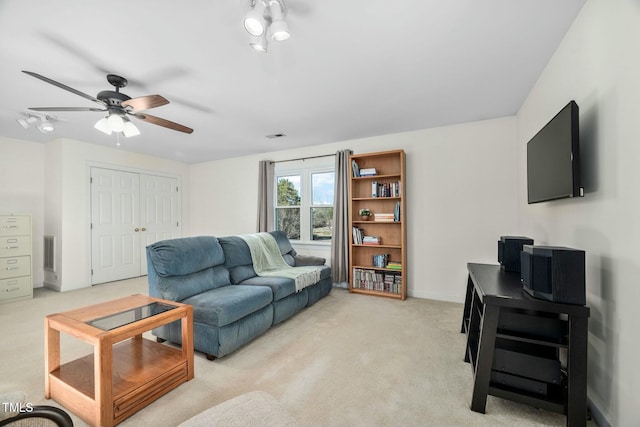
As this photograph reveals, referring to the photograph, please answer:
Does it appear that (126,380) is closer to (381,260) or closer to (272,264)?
(272,264)

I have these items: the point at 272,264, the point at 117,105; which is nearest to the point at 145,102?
the point at 117,105

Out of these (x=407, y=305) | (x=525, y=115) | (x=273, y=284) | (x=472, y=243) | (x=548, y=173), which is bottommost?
(x=407, y=305)

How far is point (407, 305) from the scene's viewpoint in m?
3.49

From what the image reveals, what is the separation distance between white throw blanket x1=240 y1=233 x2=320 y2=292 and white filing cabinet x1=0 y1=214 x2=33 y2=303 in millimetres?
3160

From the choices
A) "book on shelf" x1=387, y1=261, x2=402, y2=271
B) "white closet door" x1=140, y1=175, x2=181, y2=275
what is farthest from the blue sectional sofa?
"white closet door" x1=140, y1=175, x2=181, y2=275

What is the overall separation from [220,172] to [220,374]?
14.7ft

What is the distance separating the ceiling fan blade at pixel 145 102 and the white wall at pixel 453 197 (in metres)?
2.80

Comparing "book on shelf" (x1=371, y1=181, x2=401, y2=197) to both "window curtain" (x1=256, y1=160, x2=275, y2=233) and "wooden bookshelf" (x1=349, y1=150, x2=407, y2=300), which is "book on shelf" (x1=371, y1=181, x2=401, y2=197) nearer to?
"wooden bookshelf" (x1=349, y1=150, x2=407, y2=300)

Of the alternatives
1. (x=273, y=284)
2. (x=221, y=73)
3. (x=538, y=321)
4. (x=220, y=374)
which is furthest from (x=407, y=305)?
(x=221, y=73)

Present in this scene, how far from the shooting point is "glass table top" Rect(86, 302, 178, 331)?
5.40 ft

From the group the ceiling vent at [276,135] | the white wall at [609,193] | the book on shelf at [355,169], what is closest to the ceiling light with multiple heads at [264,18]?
the white wall at [609,193]

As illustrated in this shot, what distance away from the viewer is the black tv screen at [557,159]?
1.57 meters

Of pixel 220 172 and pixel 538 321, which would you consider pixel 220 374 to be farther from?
pixel 220 172

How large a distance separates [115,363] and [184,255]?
959mm
